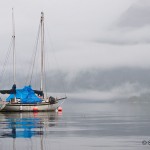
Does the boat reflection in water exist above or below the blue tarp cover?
below

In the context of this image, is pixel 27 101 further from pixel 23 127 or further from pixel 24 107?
pixel 23 127

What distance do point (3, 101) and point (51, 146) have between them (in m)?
88.5

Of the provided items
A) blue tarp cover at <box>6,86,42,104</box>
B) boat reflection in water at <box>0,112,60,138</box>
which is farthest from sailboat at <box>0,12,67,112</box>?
boat reflection in water at <box>0,112,60,138</box>

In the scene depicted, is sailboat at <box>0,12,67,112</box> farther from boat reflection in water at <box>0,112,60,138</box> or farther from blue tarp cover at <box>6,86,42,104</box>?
boat reflection in water at <box>0,112,60,138</box>

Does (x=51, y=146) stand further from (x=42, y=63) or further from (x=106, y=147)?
(x=42, y=63)

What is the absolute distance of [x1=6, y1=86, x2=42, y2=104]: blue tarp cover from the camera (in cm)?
13262

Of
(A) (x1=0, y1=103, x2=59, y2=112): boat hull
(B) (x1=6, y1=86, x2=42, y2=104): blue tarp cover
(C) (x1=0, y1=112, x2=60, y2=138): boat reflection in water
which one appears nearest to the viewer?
(C) (x1=0, y1=112, x2=60, y2=138): boat reflection in water

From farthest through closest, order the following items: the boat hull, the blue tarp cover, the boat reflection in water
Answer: the blue tarp cover < the boat hull < the boat reflection in water

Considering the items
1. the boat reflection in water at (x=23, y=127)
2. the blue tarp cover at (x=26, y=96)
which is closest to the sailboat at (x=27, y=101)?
the blue tarp cover at (x=26, y=96)

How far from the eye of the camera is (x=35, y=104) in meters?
133

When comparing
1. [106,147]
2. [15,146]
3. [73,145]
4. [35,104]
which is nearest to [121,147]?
[106,147]

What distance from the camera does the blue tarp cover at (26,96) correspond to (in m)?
133

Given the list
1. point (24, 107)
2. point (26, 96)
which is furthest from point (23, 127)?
point (26, 96)

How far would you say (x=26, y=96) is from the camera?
439ft
